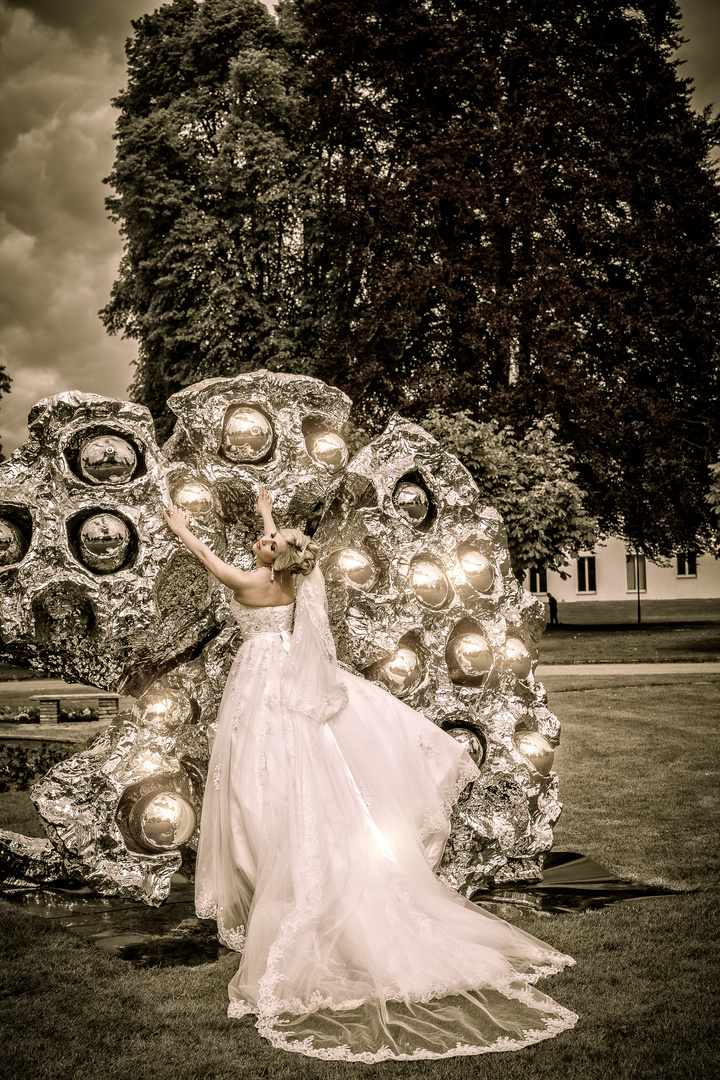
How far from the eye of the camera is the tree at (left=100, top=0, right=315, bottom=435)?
72.7 feet

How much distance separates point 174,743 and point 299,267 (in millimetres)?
19185

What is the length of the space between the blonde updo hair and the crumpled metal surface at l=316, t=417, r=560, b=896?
2.61 feet

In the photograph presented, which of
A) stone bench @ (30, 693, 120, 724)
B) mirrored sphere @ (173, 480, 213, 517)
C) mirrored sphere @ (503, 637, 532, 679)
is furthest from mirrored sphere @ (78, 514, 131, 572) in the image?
stone bench @ (30, 693, 120, 724)

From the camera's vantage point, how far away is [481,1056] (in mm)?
4297

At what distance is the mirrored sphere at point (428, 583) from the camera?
6715mm

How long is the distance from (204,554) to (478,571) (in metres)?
2.18

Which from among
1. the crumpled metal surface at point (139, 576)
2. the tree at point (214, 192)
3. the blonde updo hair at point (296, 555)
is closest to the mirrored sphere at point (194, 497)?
the crumpled metal surface at point (139, 576)

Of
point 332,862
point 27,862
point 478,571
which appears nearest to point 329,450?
point 478,571

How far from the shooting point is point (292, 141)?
23.4m

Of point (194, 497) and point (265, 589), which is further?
point (194, 497)

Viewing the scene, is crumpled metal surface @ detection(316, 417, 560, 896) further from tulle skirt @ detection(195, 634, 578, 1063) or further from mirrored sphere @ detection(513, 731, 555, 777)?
tulle skirt @ detection(195, 634, 578, 1063)

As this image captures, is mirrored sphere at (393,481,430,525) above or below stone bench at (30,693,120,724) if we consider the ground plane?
above

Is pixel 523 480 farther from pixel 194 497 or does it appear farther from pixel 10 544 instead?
pixel 10 544

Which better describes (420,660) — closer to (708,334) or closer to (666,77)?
(708,334)
